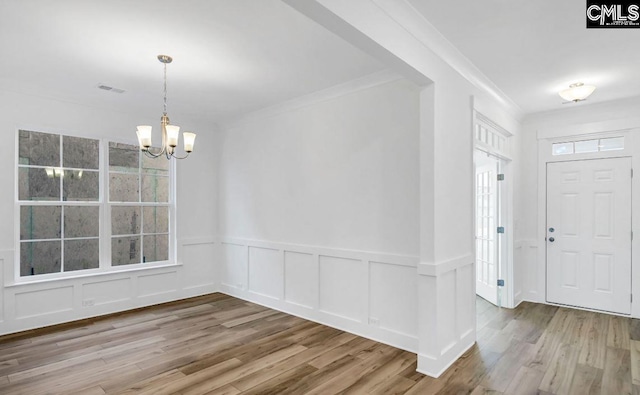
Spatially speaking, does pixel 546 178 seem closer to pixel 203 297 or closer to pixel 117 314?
pixel 203 297

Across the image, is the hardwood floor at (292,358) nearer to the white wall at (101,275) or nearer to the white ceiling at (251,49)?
the white wall at (101,275)

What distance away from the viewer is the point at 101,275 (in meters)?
4.43

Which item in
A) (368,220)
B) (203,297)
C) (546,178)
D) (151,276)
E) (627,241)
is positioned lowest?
(203,297)

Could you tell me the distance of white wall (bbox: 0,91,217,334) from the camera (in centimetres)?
382

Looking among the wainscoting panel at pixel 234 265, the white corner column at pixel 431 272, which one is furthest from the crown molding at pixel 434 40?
the wainscoting panel at pixel 234 265

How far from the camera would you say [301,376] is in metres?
2.87

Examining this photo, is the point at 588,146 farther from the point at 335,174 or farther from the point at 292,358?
the point at 292,358

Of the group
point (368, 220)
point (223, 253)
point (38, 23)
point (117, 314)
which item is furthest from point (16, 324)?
point (368, 220)

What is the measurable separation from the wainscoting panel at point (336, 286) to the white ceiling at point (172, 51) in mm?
1947

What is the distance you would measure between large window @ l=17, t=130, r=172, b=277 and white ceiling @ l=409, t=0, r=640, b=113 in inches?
169

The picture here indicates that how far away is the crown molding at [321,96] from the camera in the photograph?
3477 millimetres

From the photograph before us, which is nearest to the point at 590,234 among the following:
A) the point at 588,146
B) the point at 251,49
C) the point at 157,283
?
the point at 588,146

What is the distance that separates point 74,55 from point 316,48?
2153mm

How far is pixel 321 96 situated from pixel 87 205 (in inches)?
129
